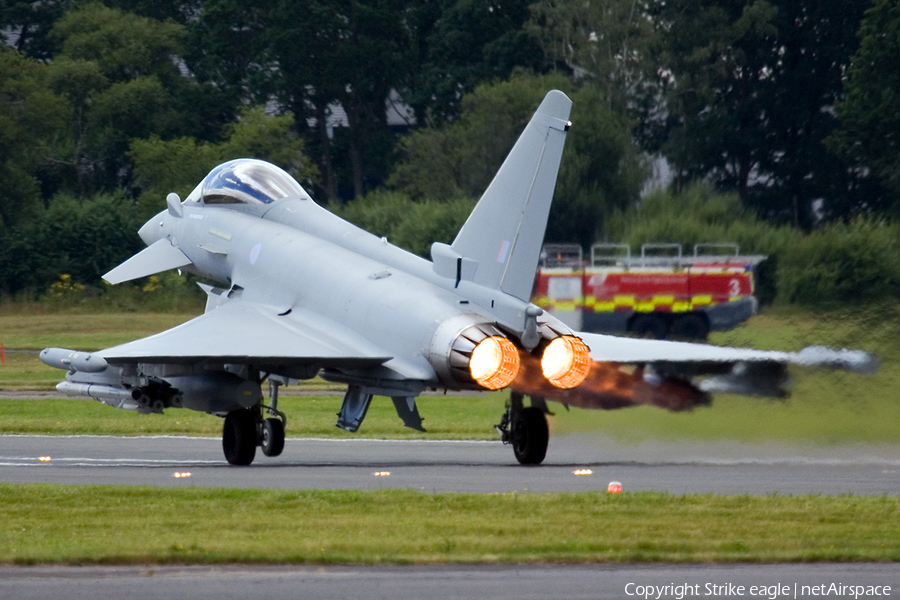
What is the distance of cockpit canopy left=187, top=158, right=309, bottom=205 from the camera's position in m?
20.4

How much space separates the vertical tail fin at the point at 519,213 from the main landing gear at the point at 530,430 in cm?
146

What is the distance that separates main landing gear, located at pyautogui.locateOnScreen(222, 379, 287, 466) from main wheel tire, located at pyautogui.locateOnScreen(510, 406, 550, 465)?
3259mm

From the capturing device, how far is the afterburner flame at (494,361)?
50.1 ft

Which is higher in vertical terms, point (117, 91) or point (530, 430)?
point (117, 91)

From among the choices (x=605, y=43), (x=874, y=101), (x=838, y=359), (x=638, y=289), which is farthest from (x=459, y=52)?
(x=838, y=359)

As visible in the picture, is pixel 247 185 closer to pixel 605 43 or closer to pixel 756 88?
pixel 756 88

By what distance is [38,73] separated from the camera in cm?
5919

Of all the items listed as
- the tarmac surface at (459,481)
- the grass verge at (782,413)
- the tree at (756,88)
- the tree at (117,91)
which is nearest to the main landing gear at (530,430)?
the tarmac surface at (459,481)

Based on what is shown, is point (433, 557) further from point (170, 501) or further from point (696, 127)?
point (696, 127)

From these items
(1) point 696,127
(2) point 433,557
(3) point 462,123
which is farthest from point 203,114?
(2) point 433,557

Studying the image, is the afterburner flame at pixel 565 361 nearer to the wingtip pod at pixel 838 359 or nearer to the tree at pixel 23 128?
the wingtip pod at pixel 838 359

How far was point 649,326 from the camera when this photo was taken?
3928 centimetres

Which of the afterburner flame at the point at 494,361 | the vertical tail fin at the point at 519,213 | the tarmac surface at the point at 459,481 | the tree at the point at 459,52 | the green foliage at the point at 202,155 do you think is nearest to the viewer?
the tarmac surface at the point at 459,481

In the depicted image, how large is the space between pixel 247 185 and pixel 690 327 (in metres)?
19.7
